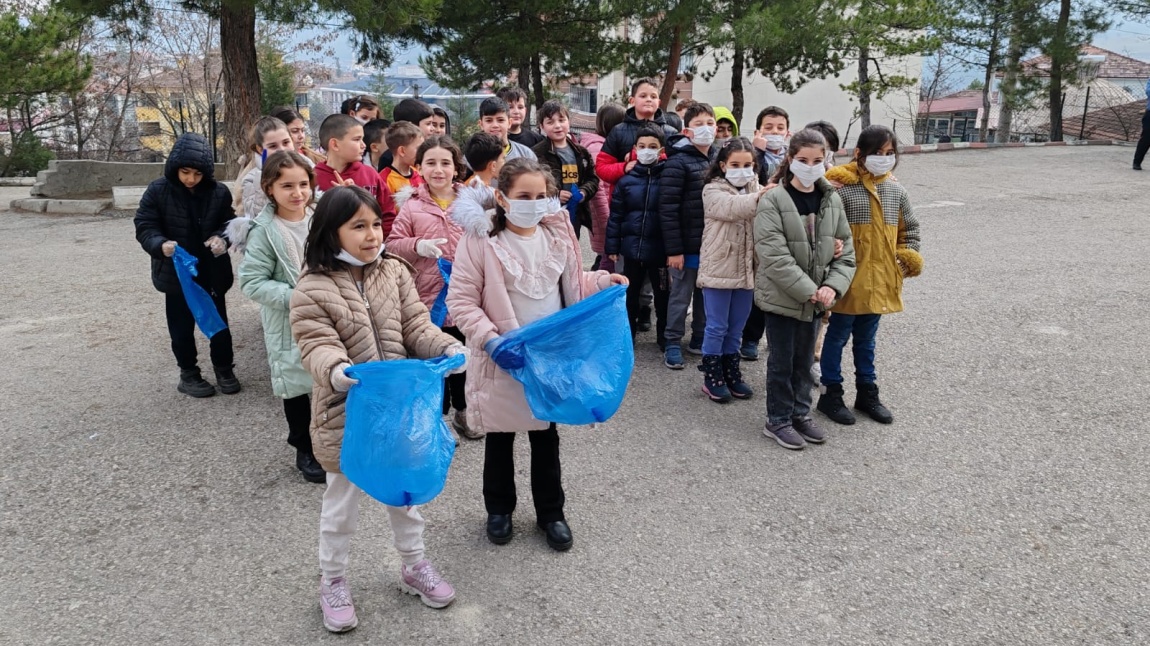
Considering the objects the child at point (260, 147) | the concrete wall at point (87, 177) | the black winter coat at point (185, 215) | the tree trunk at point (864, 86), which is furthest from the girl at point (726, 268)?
the tree trunk at point (864, 86)

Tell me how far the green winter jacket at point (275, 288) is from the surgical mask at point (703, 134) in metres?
2.65

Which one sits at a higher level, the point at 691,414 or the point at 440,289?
the point at 440,289

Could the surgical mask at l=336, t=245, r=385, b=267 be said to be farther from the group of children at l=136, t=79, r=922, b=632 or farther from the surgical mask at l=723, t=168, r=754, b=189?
the surgical mask at l=723, t=168, r=754, b=189

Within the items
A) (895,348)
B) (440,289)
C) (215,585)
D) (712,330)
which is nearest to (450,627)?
(215,585)

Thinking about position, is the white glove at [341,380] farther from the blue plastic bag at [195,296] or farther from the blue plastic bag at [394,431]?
the blue plastic bag at [195,296]

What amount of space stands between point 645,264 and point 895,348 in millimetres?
1912

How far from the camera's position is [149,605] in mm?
2869

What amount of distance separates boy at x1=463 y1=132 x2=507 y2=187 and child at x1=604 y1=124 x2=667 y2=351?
4.00 ft

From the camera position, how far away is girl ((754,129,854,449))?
401cm

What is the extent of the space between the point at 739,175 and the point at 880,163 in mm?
752

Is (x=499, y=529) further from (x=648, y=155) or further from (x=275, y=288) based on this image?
(x=648, y=155)

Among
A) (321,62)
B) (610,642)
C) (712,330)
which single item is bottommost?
(610,642)

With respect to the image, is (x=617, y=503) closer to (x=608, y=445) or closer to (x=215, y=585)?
(x=608, y=445)

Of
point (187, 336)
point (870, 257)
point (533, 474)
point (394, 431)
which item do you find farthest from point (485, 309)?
point (187, 336)
